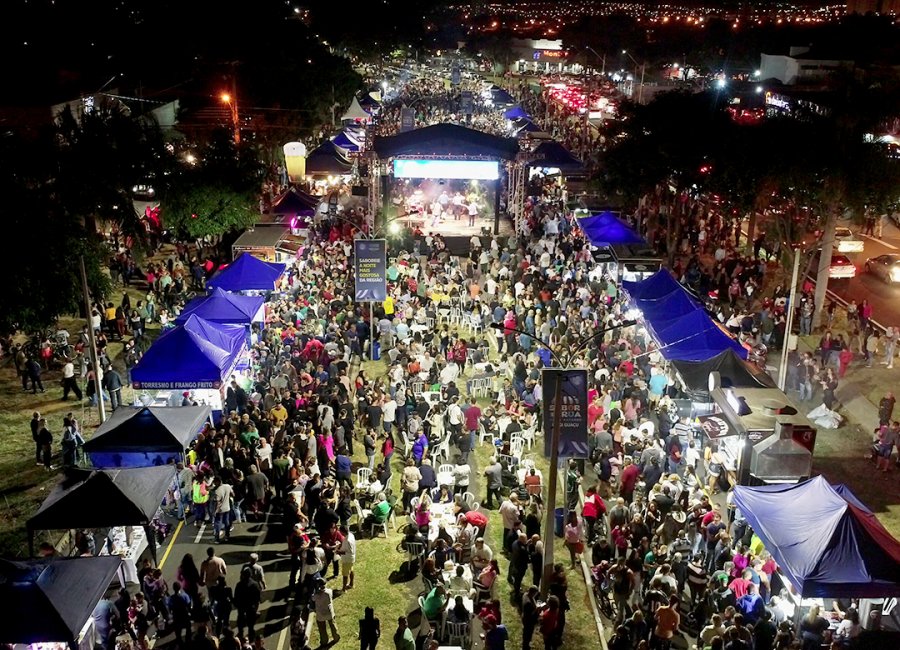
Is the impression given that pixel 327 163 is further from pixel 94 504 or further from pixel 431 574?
pixel 431 574

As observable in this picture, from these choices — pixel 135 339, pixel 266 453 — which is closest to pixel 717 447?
pixel 266 453

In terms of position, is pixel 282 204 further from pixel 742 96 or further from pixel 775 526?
pixel 742 96

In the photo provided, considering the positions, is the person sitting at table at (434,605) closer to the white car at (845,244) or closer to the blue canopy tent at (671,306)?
the blue canopy tent at (671,306)

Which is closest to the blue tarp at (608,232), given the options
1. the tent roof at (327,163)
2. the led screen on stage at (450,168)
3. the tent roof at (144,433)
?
the led screen on stage at (450,168)

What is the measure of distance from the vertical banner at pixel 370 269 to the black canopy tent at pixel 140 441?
7.42 metres

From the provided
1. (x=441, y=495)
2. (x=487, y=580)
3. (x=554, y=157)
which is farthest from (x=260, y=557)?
(x=554, y=157)

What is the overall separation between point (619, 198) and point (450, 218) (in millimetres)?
7492

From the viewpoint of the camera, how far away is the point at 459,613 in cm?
1174

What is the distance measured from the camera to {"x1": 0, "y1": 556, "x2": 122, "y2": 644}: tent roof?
403 inches

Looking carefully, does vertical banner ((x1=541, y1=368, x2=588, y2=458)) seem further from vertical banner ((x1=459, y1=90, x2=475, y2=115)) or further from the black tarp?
vertical banner ((x1=459, y1=90, x2=475, y2=115))

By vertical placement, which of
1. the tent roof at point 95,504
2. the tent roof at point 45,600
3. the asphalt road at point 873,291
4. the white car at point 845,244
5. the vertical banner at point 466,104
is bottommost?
the vertical banner at point 466,104

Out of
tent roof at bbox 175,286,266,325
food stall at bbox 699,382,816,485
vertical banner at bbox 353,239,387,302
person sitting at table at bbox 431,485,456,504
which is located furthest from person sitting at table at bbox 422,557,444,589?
vertical banner at bbox 353,239,387,302

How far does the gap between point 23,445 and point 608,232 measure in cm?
1859

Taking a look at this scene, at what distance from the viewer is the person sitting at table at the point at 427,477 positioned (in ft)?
50.0
